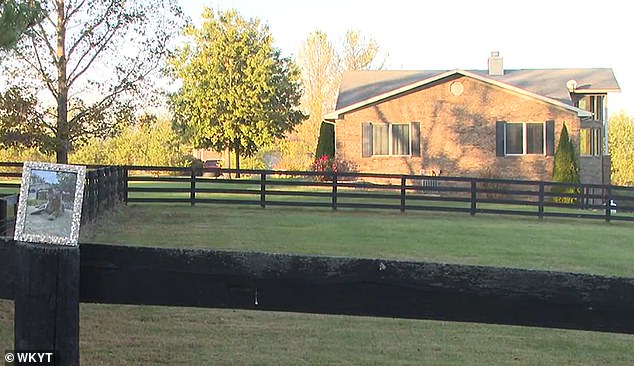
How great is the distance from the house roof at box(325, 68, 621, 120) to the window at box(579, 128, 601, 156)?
5.70 feet

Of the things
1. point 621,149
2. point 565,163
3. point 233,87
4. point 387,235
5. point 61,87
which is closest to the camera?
point 387,235

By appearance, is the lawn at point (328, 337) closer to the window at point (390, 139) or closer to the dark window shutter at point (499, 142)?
the dark window shutter at point (499, 142)

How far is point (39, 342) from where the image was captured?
296cm

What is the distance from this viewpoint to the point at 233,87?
4166 centimetres

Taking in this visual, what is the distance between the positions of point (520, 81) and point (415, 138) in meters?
6.93

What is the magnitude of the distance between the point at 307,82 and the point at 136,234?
44.8m

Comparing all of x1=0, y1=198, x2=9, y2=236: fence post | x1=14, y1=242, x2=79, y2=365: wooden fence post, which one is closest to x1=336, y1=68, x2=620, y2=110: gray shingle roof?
x1=0, y1=198, x2=9, y2=236: fence post

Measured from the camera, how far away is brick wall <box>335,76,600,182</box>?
3077 centimetres

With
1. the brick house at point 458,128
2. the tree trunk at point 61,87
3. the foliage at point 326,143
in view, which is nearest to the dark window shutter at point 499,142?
the brick house at point 458,128

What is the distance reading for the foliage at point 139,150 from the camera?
52125mm

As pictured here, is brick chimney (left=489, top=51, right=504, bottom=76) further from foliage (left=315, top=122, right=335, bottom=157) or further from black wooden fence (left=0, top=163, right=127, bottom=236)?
black wooden fence (left=0, top=163, right=127, bottom=236)

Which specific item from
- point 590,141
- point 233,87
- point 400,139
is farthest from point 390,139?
point 233,87

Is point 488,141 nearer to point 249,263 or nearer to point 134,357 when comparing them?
point 134,357

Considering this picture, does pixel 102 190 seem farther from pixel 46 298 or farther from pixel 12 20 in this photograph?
pixel 46 298
